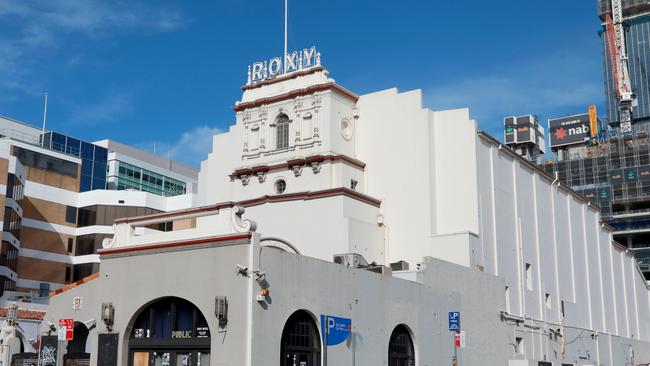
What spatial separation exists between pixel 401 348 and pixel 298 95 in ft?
63.0

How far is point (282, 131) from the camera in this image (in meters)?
47.8

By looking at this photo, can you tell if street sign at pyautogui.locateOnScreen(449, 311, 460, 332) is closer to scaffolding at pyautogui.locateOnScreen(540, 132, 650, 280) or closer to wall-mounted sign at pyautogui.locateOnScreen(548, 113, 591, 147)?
scaffolding at pyautogui.locateOnScreen(540, 132, 650, 280)

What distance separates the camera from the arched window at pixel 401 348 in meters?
31.5

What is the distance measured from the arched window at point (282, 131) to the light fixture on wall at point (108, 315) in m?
21.5

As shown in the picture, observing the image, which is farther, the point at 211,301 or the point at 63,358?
the point at 63,358

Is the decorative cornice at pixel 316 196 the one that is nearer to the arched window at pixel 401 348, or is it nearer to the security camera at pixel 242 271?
the arched window at pixel 401 348

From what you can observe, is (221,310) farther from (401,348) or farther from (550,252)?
(550,252)

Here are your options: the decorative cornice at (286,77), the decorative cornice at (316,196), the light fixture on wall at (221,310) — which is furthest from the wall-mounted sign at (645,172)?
the light fixture on wall at (221,310)

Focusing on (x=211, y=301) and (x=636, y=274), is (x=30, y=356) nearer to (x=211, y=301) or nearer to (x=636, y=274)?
(x=211, y=301)

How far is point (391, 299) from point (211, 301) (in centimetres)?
895

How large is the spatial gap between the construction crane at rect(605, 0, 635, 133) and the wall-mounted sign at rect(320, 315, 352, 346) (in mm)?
174525

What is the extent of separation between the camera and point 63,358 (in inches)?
1200

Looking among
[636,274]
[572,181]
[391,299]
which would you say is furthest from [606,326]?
[572,181]

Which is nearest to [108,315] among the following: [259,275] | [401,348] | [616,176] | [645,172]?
[259,275]
